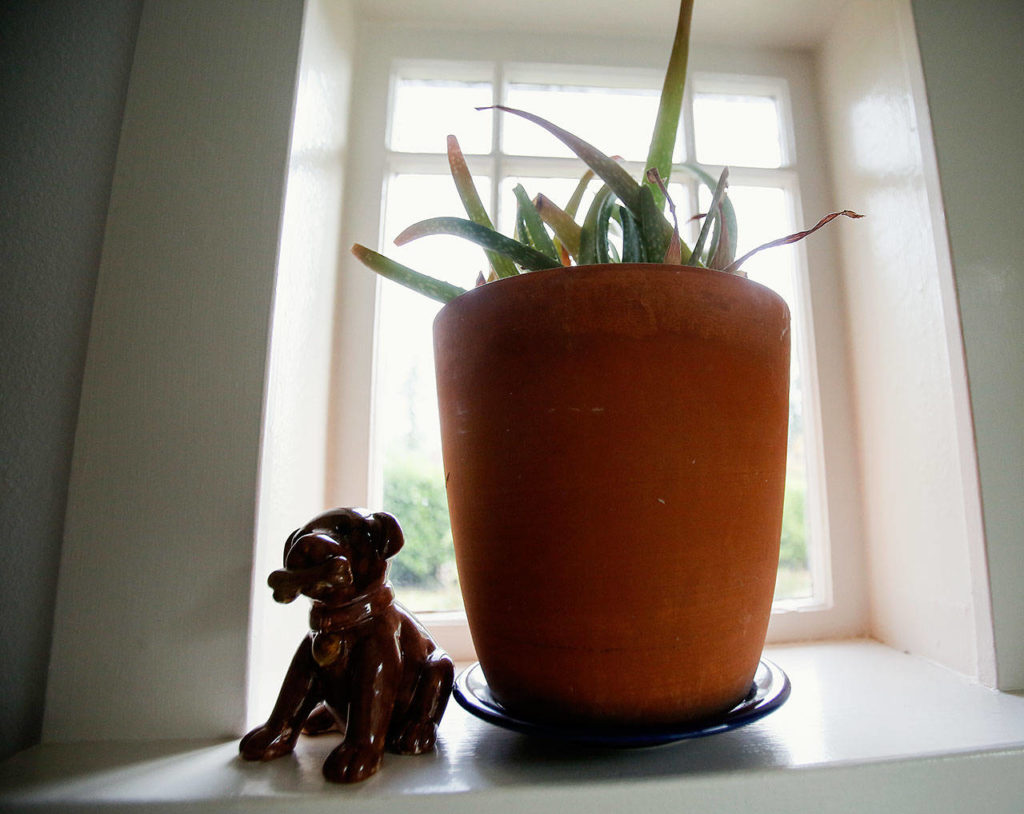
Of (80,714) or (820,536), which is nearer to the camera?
(80,714)

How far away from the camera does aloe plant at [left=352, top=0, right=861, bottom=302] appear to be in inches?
16.3

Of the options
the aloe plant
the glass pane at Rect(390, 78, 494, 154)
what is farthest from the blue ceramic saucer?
the glass pane at Rect(390, 78, 494, 154)

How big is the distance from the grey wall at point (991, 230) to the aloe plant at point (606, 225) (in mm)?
238

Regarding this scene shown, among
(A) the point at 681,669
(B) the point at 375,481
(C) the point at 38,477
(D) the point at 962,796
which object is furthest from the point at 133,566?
(D) the point at 962,796

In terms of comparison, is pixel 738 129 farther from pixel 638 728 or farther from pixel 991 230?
pixel 638 728

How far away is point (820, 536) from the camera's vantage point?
28.7 inches

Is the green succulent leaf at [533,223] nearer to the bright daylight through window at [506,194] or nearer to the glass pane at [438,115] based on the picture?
the bright daylight through window at [506,194]

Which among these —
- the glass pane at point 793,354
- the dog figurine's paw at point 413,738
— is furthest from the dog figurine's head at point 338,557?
the glass pane at point 793,354

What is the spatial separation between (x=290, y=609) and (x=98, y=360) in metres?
0.30

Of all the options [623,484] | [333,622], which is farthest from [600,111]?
[333,622]

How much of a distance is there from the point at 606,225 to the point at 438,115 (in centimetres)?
51

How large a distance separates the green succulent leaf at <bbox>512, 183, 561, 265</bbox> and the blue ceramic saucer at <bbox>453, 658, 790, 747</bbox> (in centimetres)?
37

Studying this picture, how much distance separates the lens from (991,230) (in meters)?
0.58

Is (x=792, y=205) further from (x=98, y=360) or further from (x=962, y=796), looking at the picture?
(x=98, y=360)
